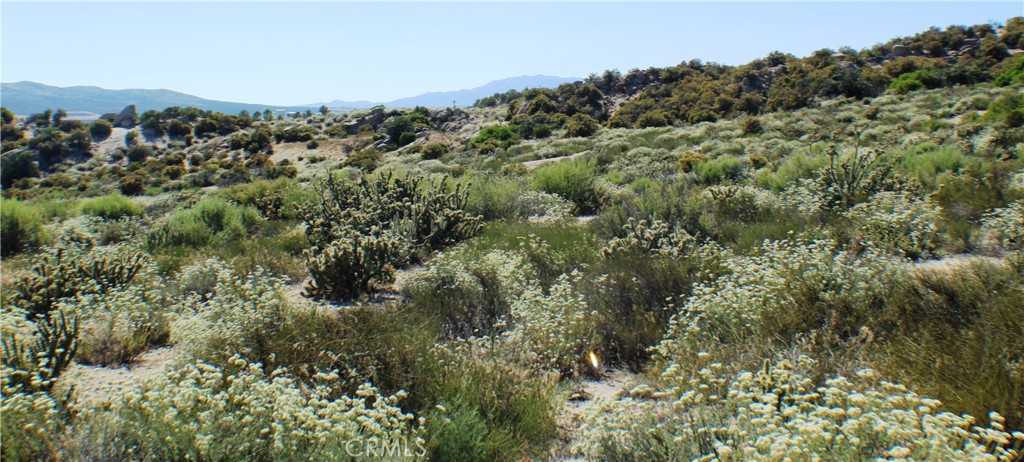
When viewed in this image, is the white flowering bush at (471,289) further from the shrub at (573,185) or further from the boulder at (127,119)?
the boulder at (127,119)

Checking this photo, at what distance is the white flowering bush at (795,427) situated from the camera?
2.67 metres

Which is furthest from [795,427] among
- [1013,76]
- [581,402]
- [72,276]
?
[1013,76]

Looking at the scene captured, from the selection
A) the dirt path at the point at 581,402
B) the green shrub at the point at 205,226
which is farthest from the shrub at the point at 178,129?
the dirt path at the point at 581,402

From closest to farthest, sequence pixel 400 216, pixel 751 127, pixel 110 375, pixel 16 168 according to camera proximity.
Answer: pixel 110 375
pixel 400 216
pixel 751 127
pixel 16 168

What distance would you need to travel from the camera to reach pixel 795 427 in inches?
117

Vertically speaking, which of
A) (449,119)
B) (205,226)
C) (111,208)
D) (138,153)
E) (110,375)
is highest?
(449,119)

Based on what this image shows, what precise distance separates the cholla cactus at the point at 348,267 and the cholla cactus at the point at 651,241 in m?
2.90

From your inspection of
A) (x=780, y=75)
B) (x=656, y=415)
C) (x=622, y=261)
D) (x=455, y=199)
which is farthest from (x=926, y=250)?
(x=780, y=75)

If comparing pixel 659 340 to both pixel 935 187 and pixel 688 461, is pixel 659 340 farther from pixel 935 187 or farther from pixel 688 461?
pixel 935 187

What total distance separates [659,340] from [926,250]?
3.95 meters

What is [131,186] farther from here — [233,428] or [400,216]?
[233,428]

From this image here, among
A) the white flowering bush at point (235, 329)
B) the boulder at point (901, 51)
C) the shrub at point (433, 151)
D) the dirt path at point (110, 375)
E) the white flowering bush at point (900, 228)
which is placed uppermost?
the boulder at point (901, 51)

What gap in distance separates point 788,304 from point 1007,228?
4203mm

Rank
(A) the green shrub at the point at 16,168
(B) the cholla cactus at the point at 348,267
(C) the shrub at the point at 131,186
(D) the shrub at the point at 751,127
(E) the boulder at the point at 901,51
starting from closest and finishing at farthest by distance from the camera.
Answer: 1. (B) the cholla cactus at the point at 348,267
2. (D) the shrub at the point at 751,127
3. (C) the shrub at the point at 131,186
4. (E) the boulder at the point at 901,51
5. (A) the green shrub at the point at 16,168
